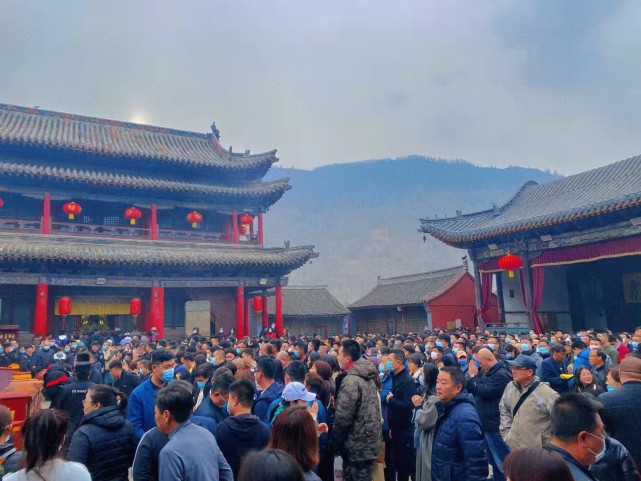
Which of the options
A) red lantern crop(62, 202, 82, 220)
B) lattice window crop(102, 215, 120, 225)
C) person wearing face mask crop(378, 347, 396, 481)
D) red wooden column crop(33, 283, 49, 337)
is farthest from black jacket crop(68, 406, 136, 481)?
lattice window crop(102, 215, 120, 225)

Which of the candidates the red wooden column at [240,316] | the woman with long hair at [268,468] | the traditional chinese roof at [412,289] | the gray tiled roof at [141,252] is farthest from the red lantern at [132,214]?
the woman with long hair at [268,468]

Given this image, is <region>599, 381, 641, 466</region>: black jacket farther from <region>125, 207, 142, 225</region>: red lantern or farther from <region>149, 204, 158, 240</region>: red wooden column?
<region>125, 207, 142, 225</region>: red lantern

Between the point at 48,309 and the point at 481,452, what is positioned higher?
the point at 48,309

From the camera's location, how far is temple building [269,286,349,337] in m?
30.0

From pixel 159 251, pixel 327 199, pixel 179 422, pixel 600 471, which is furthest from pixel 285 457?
pixel 327 199

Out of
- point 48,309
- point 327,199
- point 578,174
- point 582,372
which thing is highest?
point 327,199

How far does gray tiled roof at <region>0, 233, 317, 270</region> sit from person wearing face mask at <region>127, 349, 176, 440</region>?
14034 millimetres

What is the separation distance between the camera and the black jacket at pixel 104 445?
351 cm

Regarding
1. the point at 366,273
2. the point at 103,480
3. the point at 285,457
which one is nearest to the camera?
the point at 285,457

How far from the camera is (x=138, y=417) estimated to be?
477 cm

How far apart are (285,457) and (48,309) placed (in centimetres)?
1943

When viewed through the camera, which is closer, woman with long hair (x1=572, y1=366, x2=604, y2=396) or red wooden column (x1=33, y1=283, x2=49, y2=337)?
woman with long hair (x1=572, y1=366, x2=604, y2=396)

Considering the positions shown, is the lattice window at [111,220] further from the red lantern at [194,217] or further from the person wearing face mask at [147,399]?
the person wearing face mask at [147,399]

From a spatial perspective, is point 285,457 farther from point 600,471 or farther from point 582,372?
point 582,372
